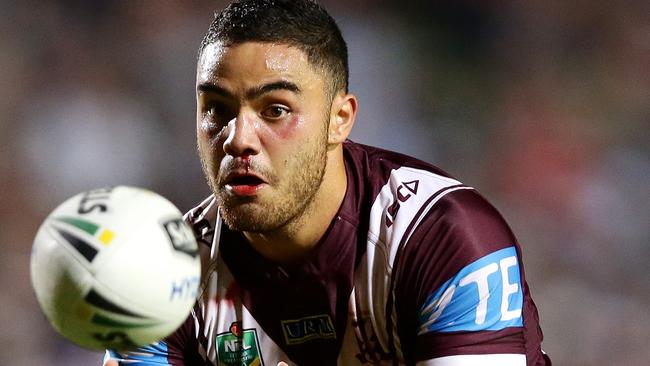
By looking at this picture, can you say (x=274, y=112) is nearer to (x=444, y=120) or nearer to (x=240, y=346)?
(x=240, y=346)

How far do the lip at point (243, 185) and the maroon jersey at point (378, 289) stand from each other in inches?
13.0

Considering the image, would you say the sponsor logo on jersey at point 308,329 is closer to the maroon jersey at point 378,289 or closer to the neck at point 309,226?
Result: the maroon jersey at point 378,289

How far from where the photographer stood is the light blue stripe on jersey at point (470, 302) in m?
2.67

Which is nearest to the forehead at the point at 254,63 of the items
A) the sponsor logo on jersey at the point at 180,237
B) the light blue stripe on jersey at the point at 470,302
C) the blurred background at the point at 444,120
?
the sponsor logo on jersey at the point at 180,237

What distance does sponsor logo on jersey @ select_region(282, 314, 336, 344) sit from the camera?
2.96 meters

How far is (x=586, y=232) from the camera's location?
212 inches

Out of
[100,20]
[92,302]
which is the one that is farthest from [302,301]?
[100,20]

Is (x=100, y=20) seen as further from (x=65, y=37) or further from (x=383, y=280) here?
(x=383, y=280)

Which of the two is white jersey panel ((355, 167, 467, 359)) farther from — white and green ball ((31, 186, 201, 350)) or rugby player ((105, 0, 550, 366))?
white and green ball ((31, 186, 201, 350))

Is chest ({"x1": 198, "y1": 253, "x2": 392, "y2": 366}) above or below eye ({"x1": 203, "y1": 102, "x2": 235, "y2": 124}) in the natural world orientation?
below

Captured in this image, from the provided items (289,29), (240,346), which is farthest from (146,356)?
(289,29)

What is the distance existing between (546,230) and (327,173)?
281 centimetres

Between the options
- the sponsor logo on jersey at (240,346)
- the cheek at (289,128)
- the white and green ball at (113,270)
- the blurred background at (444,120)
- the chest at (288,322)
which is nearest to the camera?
the white and green ball at (113,270)

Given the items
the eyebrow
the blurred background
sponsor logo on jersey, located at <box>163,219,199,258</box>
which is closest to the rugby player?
the eyebrow
